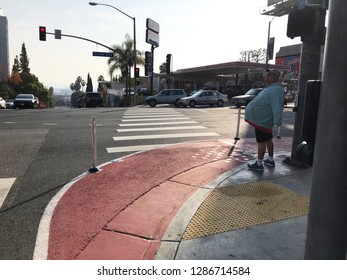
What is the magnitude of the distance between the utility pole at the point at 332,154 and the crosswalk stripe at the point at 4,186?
4511 mm

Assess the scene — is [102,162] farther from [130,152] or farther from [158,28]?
[158,28]

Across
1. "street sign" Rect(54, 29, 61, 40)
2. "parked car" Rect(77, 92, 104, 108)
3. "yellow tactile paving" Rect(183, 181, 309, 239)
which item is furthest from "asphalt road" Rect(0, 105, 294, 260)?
"parked car" Rect(77, 92, 104, 108)

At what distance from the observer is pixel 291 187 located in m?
5.69

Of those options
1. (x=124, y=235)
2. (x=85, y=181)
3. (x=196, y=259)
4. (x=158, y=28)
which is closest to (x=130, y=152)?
(x=85, y=181)

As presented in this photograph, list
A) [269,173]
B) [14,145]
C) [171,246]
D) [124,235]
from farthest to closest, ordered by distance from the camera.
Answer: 1. [14,145]
2. [269,173]
3. [124,235]
4. [171,246]

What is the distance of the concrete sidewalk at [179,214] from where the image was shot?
141 inches

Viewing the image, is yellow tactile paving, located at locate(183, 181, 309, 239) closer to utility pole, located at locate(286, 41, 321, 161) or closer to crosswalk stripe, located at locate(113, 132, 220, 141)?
utility pole, located at locate(286, 41, 321, 161)

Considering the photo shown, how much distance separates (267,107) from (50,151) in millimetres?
5571

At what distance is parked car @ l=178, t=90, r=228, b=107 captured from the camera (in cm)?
2709

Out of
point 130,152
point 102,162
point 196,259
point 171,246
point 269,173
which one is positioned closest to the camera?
point 196,259

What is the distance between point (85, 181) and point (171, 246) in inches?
114

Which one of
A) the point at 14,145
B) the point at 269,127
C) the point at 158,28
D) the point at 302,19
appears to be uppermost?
the point at 158,28

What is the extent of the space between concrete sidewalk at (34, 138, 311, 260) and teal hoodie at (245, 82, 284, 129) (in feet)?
3.30

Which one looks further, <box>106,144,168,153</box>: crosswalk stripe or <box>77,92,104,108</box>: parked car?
<box>77,92,104,108</box>: parked car
